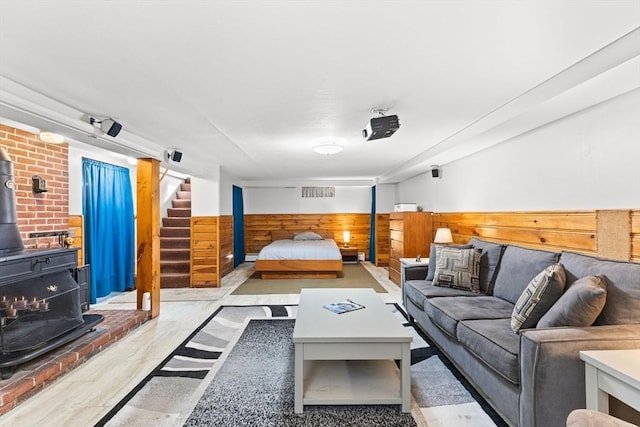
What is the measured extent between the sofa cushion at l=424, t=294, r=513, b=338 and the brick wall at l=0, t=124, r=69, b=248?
A: 3788mm

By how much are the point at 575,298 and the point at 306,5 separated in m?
1.95

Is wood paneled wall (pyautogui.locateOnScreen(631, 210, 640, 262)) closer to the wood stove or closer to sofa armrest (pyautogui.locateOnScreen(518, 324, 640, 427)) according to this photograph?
sofa armrest (pyautogui.locateOnScreen(518, 324, 640, 427))

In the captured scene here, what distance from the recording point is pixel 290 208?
8352 mm

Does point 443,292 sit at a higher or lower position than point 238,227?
lower

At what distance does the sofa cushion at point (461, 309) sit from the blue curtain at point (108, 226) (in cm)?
440

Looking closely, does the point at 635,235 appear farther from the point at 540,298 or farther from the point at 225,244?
the point at 225,244

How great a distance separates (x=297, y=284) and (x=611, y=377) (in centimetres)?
458

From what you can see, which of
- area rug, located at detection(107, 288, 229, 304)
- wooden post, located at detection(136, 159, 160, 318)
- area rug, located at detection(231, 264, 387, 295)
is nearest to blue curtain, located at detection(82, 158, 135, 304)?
area rug, located at detection(107, 288, 229, 304)

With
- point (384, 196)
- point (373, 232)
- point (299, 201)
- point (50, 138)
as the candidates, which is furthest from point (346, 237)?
point (50, 138)

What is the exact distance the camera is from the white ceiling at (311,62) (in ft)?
4.42

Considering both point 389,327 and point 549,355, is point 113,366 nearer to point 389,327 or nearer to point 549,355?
point 389,327

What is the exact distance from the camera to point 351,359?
78.7 inches

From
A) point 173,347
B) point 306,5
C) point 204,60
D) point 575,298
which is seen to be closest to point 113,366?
point 173,347

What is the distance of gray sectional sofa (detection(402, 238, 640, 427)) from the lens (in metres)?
1.50
